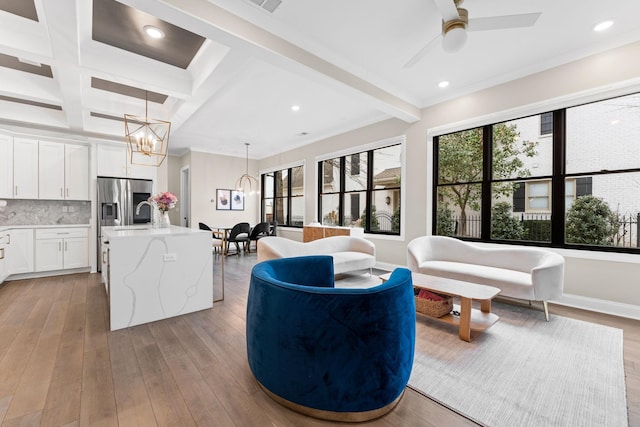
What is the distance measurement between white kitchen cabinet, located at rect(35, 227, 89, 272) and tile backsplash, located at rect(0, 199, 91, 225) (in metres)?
0.55

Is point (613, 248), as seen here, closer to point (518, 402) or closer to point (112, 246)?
point (518, 402)

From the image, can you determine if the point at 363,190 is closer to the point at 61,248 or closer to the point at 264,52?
the point at 264,52

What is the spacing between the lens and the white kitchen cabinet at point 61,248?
183 inches

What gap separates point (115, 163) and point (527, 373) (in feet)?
22.9

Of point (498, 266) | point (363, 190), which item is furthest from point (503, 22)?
point (363, 190)

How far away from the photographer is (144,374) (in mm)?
1930

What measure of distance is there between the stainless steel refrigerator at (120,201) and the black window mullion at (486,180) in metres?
6.39

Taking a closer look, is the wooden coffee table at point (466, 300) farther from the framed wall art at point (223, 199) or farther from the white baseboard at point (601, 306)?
the framed wall art at point (223, 199)

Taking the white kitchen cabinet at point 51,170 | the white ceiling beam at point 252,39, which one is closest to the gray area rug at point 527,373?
the white ceiling beam at point 252,39

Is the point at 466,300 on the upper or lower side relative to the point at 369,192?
lower

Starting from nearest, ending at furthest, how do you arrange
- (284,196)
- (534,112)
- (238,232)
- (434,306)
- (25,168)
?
(434,306) < (534,112) < (25,168) < (238,232) < (284,196)

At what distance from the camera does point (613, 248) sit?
317cm

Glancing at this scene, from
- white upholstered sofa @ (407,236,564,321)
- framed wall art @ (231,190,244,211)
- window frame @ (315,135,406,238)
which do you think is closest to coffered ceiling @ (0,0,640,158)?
window frame @ (315,135,406,238)

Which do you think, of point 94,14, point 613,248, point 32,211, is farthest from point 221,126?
point 613,248
